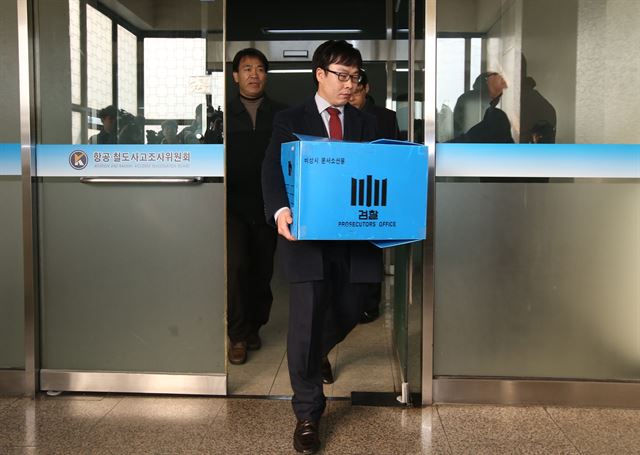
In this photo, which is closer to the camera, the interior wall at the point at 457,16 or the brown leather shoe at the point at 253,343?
the interior wall at the point at 457,16

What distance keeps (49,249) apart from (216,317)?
2.96ft

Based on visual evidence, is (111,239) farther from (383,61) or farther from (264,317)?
(383,61)

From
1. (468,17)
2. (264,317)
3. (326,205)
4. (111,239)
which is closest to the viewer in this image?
(326,205)

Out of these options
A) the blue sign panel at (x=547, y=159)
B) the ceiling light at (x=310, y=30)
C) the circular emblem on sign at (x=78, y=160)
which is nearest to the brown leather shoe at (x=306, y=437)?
the blue sign panel at (x=547, y=159)

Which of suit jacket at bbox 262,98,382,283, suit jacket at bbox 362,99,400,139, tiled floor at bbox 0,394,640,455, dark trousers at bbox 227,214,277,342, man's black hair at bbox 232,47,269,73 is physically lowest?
tiled floor at bbox 0,394,640,455

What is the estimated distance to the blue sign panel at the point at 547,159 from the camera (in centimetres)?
318

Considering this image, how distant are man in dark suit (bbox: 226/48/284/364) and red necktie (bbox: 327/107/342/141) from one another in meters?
1.45

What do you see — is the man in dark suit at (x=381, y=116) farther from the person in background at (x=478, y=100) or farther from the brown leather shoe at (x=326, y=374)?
the brown leather shoe at (x=326, y=374)

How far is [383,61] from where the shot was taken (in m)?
6.26

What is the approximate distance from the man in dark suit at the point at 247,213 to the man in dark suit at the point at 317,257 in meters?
1.34

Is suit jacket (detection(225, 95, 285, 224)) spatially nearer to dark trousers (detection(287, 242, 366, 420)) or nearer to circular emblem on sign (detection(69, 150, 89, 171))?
circular emblem on sign (detection(69, 150, 89, 171))

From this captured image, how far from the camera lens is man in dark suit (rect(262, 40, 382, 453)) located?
2.74 meters

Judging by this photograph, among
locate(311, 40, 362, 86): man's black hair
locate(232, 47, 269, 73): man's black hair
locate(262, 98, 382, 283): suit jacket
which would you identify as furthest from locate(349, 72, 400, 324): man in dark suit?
locate(232, 47, 269, 73): man's black hair

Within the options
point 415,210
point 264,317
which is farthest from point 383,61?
point 415,210
